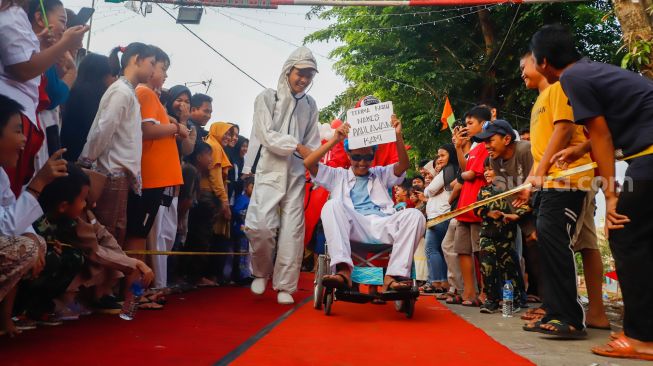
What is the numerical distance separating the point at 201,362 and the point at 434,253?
4.56 meters

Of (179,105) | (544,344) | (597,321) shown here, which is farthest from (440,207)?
(544,344)

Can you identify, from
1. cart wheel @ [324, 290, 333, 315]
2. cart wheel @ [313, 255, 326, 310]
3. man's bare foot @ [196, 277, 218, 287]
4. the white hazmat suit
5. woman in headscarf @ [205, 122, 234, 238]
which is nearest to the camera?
cart wheel @ [324, 290, 333, 315]

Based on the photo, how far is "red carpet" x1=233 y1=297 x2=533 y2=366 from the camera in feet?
8.64

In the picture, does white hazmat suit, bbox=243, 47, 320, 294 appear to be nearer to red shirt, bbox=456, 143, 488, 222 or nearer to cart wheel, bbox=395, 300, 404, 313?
cart wheel, bbox=395, 300, 404, 313

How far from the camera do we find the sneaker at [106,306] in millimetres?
3771

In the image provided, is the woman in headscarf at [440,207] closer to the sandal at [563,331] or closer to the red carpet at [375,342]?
the red carpet at [375,342]

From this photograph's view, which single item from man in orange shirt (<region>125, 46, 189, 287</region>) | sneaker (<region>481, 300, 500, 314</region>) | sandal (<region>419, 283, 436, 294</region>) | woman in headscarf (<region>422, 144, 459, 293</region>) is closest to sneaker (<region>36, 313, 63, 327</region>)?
man in orange shirt (<region>125, 46, 189, 287</region>)

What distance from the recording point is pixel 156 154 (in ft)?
14.4

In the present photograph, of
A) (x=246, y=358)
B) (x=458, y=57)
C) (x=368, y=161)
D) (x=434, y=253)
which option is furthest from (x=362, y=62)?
(x=246, y=358)

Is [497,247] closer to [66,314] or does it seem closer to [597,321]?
[597,321]

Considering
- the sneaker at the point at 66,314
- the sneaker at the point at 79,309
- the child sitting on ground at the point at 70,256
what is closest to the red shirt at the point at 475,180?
the child sitting on ground at the point at 70,256

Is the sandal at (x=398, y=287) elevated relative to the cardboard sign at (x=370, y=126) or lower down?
lower down

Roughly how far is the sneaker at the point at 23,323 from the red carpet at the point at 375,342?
1235 millimetres

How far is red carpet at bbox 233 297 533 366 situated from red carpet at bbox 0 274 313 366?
0.19m
